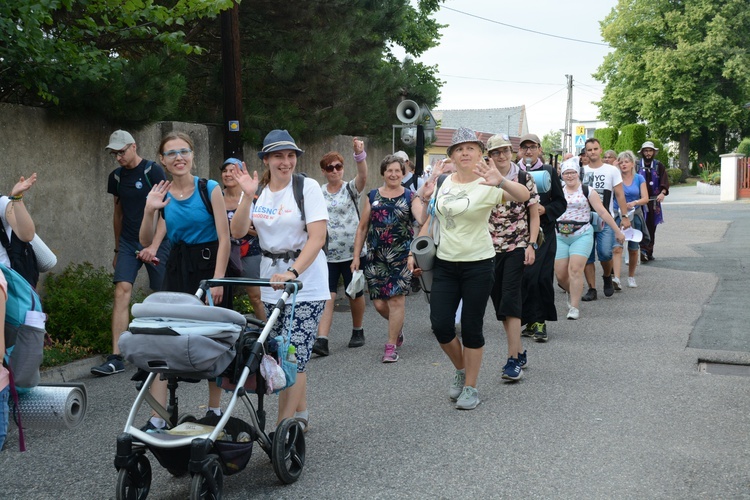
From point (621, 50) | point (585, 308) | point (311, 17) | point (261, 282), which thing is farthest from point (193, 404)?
point (621, 50)

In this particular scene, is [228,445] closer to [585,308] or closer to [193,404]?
[193,404]

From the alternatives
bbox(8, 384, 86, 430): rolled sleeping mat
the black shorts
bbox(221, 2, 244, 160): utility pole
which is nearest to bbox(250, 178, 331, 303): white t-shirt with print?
bbox(8, 384, 86, 430): rolled sleeping mat

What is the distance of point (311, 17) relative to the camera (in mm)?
14062

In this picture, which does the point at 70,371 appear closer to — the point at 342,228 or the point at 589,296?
the point at 342,228

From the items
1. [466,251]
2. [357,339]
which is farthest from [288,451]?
[357,339]

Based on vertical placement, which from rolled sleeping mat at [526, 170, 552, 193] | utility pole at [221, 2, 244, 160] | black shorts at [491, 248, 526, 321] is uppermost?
utility pole at [221, 2, 244, 160]

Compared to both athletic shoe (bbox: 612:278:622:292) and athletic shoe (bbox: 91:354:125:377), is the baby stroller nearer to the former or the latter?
athletic shoe (bbox: 91:354:125:377)

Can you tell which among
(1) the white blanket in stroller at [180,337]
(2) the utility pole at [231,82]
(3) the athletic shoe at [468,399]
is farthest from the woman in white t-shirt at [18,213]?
(2) the utility pole at [231,82]

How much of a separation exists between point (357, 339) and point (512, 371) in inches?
86.3

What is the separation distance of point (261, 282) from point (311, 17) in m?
10.2

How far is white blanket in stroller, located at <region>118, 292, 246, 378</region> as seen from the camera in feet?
13.1

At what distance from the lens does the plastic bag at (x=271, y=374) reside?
14.7 ft

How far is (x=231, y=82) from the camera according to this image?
439 inches

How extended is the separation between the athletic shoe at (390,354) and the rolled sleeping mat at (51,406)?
4.43 meters
